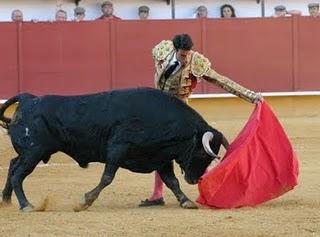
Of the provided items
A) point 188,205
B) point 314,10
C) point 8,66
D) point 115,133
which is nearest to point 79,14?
point 8,66

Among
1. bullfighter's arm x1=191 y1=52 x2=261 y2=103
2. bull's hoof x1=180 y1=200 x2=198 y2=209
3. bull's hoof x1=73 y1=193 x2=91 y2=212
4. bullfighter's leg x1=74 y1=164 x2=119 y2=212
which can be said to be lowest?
bull's hoof x1=180 y1=200 x2=198 y2=209

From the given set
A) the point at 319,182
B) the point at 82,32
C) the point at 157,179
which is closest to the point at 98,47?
the point at 82,32

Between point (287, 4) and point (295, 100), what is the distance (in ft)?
5.08

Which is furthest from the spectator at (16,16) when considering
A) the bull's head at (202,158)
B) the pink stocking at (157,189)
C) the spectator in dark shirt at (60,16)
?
the bull's head at (202,158)

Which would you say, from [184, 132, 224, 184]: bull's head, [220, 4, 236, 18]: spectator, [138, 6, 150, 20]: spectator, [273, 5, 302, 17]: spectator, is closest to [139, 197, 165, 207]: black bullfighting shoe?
[184, 132, 224, 184]: bull's head

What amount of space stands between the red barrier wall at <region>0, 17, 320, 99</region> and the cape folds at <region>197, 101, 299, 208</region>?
7.56 metres

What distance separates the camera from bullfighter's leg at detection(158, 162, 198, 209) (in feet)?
23.0

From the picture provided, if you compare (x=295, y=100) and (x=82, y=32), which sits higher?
(x=82, y=32)

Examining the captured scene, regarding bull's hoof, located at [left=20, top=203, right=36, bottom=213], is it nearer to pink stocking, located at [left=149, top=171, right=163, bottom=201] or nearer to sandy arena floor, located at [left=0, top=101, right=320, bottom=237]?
sandy arena floor, located at [left=0, top=101, right=320, bottom=237]

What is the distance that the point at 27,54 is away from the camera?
585 inches

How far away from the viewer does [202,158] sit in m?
7.03

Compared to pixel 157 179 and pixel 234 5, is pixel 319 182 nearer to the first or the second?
pixel 157 179

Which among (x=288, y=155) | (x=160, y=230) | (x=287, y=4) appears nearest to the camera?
(x=160, y=230)

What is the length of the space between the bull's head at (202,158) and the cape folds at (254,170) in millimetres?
72
